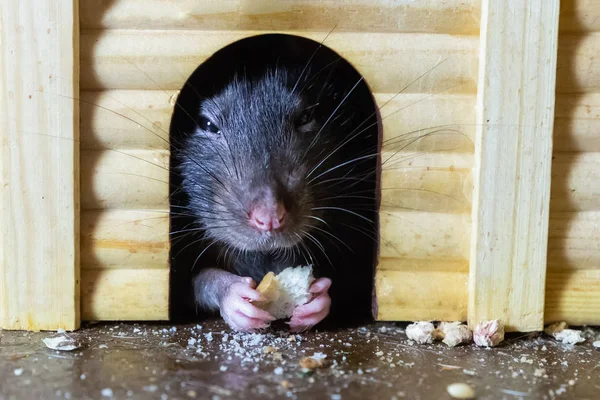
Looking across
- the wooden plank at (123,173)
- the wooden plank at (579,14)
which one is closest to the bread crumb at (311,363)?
the wooden plank at (123,173)

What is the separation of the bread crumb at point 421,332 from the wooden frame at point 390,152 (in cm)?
7

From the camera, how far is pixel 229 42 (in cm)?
209

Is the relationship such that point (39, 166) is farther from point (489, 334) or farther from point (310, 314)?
point (489, 334)

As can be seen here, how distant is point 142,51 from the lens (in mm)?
2084

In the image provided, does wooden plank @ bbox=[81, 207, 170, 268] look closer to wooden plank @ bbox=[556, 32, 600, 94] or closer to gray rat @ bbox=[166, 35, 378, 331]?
gray rat @ bbox=[166, 35, 378, 331]

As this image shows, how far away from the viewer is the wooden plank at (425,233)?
2.19 metres

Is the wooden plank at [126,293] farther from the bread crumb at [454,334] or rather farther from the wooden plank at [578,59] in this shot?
the wooden plank at [578,59]

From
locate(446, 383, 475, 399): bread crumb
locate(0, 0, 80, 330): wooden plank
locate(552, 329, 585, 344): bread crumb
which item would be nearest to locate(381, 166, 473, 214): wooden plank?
locate(552, 329, 585, 344): bread crumb

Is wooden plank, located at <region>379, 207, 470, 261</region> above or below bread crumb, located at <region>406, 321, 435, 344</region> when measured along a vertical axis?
above

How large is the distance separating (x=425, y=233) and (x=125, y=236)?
96 cm

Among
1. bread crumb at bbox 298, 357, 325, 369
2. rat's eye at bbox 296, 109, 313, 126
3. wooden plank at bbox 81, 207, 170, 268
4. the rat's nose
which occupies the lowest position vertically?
bread crumb at bbox 298, 357, 325, 369

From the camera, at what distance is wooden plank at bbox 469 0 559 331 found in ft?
6.75

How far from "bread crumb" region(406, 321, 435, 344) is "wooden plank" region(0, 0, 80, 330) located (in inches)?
41.5

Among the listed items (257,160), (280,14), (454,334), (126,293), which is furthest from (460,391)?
(280,14)
